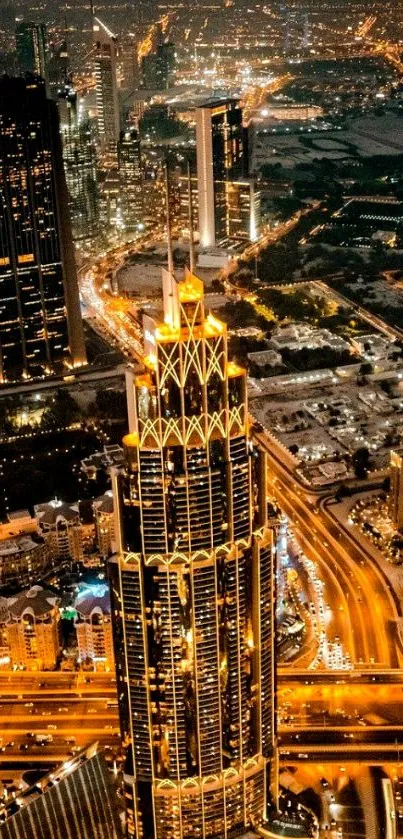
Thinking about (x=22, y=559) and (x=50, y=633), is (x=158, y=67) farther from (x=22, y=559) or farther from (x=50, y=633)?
(x=50, y=633)

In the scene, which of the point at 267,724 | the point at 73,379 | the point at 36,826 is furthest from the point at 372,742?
the point at 73,379

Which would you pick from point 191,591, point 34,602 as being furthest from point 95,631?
point 191,591

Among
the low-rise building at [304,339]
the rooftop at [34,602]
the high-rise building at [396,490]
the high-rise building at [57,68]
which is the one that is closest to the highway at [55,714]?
the rooftop at [34,602]

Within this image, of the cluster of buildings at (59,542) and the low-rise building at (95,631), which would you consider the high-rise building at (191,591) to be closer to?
the low-rise building at (95,631)

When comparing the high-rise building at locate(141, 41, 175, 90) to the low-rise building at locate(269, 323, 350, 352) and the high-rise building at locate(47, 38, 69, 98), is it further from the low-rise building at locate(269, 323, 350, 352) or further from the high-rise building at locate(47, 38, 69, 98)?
the low-rise building at locate(269, 323, 350, 352)

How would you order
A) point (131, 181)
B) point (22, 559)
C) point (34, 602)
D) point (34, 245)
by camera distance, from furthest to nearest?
point (131, 181), point (34, 245), point (22, 559), point (34, 602)

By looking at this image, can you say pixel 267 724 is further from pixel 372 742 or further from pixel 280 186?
pixel 280 186

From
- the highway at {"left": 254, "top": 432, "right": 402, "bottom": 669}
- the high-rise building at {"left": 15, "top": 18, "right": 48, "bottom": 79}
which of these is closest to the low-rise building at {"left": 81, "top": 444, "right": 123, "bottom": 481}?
the highway at {"left": 254, "top": 432, "right": 402, "bottom": 669}
